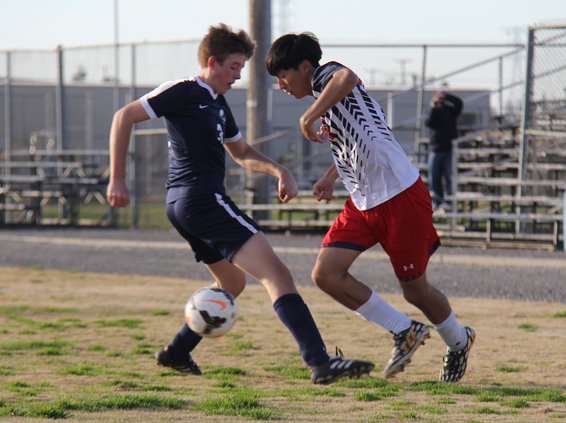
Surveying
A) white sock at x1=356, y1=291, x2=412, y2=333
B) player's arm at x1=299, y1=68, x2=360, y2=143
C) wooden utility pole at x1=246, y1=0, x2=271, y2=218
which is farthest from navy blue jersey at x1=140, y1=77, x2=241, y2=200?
wooden utility pole at x1=246, y1=0, x2=271, y2=218

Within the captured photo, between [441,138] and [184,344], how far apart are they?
11.2m

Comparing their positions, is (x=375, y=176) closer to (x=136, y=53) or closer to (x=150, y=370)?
(x=150, y=370)

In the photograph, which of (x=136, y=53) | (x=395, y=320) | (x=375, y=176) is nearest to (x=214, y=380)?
(x=395, y=320)

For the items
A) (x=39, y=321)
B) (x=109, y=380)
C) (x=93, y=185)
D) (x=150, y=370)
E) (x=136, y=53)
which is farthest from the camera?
(x=93, y=185)

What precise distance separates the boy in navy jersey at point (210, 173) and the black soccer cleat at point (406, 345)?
59cm

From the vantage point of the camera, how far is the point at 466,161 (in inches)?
794

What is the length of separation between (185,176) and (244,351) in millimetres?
2011

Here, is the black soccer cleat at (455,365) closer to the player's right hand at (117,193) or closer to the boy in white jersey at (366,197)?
the boy in white jersey at (366,197)

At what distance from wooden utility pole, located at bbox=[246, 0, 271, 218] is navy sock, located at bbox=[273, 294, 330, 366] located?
45.3ft

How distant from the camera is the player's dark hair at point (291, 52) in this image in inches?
247

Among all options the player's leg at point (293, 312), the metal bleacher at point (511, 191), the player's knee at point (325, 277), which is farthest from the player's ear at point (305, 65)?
the metal bleacher at point (511, 191)

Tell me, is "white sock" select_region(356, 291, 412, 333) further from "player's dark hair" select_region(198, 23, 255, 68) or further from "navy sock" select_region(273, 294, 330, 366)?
"player's dark hair" select_region(198, 23, 255, 68)

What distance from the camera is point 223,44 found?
6410 mm

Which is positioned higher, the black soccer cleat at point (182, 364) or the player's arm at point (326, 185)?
the player's arm at point (326, 185)
